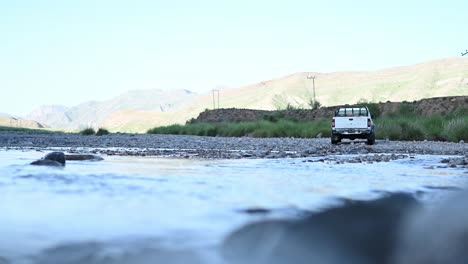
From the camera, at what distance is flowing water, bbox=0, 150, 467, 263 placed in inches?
117

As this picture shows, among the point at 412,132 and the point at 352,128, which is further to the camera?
the point at 412,132

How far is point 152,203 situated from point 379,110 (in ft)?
153

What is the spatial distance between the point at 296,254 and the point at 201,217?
1.26 meters

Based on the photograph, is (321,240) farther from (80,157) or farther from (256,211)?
(80,157)

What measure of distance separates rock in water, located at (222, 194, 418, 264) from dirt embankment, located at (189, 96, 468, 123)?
42.7 metres

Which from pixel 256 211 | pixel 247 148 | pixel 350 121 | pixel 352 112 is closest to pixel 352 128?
pixel 350 121

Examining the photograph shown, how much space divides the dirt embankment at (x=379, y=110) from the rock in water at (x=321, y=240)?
1682 inches

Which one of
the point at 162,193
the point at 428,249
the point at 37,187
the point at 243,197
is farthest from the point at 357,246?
the point at 37,187

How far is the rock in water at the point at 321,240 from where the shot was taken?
8.26ft

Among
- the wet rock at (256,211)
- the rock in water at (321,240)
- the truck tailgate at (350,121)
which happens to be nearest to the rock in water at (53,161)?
the wet rock at (256,211)

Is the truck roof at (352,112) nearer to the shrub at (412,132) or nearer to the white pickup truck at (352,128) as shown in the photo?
the white pickup truck at (352,128)

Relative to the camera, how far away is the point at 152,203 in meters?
4.42

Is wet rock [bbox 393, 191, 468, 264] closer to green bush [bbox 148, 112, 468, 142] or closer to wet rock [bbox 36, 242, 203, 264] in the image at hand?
wet rock [bbox 36, 242, 203, 264]

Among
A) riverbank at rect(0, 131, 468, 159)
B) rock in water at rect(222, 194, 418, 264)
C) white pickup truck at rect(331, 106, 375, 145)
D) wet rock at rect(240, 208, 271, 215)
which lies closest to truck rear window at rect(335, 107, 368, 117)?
white pickup truck at rect(331, 106, 375, 145)
